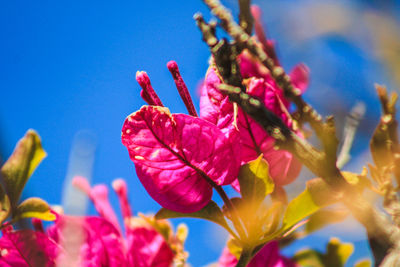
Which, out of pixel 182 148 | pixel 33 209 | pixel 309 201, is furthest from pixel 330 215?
pixel 33 209

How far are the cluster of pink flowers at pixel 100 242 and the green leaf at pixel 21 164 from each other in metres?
0.05

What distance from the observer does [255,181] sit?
1.25 feet

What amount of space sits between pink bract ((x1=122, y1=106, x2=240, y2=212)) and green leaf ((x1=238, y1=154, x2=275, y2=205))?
12 mm

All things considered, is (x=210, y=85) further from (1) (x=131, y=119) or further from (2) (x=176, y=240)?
(2) (x=176, y=240)

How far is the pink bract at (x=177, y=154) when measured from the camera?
35 centimetres

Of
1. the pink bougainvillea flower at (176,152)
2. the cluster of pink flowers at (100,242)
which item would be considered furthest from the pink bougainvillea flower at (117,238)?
the pink bougainvillea flower at (176,152)

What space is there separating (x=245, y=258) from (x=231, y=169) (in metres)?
0.09

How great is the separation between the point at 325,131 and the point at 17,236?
34 cm

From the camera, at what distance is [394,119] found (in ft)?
1.27

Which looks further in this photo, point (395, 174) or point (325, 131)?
point (395, 174)

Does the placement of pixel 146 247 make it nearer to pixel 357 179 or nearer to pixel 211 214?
pixel 211 214

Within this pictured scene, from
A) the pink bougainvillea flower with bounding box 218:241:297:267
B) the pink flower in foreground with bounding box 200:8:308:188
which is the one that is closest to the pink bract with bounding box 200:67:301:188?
the pink flower in foreground with bounding box 200:8:308:188

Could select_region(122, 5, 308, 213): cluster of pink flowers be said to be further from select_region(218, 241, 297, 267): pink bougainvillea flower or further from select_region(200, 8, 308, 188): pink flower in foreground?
select_region(218, 241, 297, 267): pink bougainvillea flower

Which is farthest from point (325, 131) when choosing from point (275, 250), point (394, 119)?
point (275, 250)
